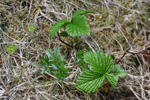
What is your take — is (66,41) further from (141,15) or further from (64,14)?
(141,15)

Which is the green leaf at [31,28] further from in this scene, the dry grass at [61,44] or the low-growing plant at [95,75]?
the low-growing plant at [95,75]

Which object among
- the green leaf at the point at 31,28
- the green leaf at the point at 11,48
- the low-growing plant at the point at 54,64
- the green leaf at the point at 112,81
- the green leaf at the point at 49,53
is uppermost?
the green leaf at the point at 31,28

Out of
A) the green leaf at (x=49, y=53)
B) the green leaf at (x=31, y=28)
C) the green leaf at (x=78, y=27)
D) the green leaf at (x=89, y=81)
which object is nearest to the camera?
the green leaf at (x=89, y=81)

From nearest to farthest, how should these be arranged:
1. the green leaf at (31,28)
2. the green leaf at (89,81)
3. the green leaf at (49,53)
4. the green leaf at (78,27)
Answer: the green leaf at (89,81) → the green leaf at (78,27) → the green leaf at (49,53) → the green leaf at (31,28)

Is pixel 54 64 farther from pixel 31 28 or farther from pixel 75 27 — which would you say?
pixel 31 28

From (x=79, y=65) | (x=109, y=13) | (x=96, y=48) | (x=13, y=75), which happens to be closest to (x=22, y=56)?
(x=13, y=75)

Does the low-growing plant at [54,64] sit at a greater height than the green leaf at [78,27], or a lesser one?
lesser

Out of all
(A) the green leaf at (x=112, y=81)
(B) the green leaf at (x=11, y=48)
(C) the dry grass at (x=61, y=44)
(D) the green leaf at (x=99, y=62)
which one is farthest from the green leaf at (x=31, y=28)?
(A) the green leaf at (x=112, y=81)

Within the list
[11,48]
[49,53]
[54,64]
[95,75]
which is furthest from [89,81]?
[11,48]
